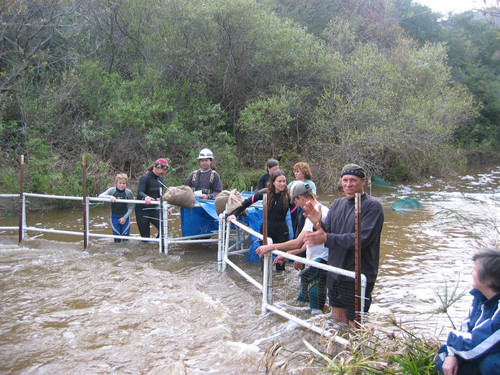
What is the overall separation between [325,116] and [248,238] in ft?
38.9

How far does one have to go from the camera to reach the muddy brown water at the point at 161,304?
4453mm

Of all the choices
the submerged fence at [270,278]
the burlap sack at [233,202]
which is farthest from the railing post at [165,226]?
the burlap sack at [233,202]

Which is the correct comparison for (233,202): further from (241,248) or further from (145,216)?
(145,216)

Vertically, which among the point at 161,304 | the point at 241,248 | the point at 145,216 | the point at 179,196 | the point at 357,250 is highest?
the point at 179,196

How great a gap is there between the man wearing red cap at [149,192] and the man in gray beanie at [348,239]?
16.2 ft

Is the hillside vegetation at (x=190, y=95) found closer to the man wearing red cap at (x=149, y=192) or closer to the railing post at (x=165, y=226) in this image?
the man wearing red cap at (x=149, y=192)

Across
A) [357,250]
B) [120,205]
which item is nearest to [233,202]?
[120,205]

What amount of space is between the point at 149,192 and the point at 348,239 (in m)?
5.54

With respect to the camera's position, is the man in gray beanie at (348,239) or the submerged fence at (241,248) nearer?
the submerged fence at (241,248)

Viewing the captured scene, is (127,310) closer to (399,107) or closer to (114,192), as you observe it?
(114,192)

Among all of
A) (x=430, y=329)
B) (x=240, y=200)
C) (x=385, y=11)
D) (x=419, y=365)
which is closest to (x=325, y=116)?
(x=240, y=200)

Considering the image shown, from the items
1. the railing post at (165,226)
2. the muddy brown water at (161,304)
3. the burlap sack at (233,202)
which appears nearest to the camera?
the muddy brown water at (161,304)

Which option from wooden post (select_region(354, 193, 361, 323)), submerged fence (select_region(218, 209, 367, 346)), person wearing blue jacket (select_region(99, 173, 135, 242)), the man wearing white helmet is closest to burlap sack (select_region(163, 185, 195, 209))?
the man wearing white helmet

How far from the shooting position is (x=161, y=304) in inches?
232
